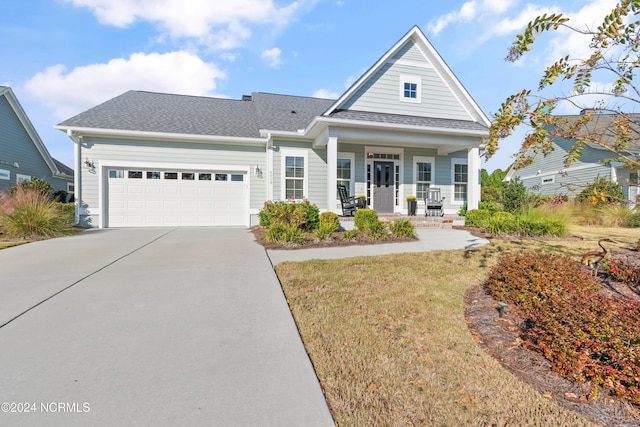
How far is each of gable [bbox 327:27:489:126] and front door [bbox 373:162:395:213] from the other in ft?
7.25

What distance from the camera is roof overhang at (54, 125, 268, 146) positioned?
10.9 m

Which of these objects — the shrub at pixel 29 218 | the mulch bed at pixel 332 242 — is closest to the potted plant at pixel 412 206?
the mulch bed at pixel 332 242

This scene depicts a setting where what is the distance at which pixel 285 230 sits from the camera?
789 cm

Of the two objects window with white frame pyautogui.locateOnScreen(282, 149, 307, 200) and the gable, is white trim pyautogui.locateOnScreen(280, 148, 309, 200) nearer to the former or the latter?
window with white frame pyautogui.locateOnScreen(282, 149, 307, 200)

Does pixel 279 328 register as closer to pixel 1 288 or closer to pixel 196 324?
pixel 196 324

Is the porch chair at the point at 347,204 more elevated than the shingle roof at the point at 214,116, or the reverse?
the shingle roof at the point at 214,116

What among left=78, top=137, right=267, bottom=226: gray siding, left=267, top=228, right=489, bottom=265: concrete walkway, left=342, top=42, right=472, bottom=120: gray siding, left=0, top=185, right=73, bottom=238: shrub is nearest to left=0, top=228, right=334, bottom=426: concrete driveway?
left=267, top=228, right=489, bottom=265: concrete walkway

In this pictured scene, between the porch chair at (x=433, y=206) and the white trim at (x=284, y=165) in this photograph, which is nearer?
the white trim at (x=284, y=165)

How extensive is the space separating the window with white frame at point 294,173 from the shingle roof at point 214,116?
97cm

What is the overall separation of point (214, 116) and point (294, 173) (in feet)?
15.7

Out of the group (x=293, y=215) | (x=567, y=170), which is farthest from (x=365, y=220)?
(x=567, y=170)

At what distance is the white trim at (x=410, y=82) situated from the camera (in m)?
11.7

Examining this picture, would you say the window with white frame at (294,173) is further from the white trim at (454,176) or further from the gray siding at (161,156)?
the white trim at (454,176)

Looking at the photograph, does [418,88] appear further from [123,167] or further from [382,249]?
[123,167]
